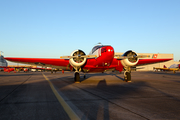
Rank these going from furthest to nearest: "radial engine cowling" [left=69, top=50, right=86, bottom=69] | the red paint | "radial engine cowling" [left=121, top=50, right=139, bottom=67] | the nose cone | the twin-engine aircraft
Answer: "radial engine cowling" [left=121, top=50, right=139, bottom=67] < "radial engine cowling" [left=69, top=50, right=86, bottom=69] < the twin-engine aircraft < the red paint < the nose cone

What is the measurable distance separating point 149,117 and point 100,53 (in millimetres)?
12351

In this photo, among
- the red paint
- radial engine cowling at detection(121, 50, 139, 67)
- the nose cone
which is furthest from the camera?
radial engine cowling at detection(121, 50, 139, 67)

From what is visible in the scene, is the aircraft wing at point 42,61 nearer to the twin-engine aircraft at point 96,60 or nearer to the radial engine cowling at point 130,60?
the twin-engine aircraft at point 96,60

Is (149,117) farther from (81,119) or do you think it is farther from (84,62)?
(84,62)

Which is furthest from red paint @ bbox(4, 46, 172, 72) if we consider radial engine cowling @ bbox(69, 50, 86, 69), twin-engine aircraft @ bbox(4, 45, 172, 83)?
radial engine cowling @ bbox(69, 50, 86, 69)

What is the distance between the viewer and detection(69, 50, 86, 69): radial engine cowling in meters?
17.0

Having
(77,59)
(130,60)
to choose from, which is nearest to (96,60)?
(77,59)

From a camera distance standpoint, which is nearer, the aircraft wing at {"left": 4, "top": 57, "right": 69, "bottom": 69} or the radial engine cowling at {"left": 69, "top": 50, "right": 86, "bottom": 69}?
the radial engine cowling at {"left": 69, "top": 50, "right": 86, "bottom": 69}

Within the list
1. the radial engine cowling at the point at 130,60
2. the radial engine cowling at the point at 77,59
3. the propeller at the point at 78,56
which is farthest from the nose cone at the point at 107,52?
the radial engine cowling at the point at 130,60

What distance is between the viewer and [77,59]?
1727 centimetres

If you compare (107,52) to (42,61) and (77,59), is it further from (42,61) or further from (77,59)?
(42,61)

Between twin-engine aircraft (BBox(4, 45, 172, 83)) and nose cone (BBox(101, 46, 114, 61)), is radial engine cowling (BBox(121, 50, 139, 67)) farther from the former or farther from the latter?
nose cone (BBox(101, 46, 114, 61))

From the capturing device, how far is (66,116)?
487 cm

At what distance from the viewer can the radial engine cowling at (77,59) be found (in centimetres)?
1702
